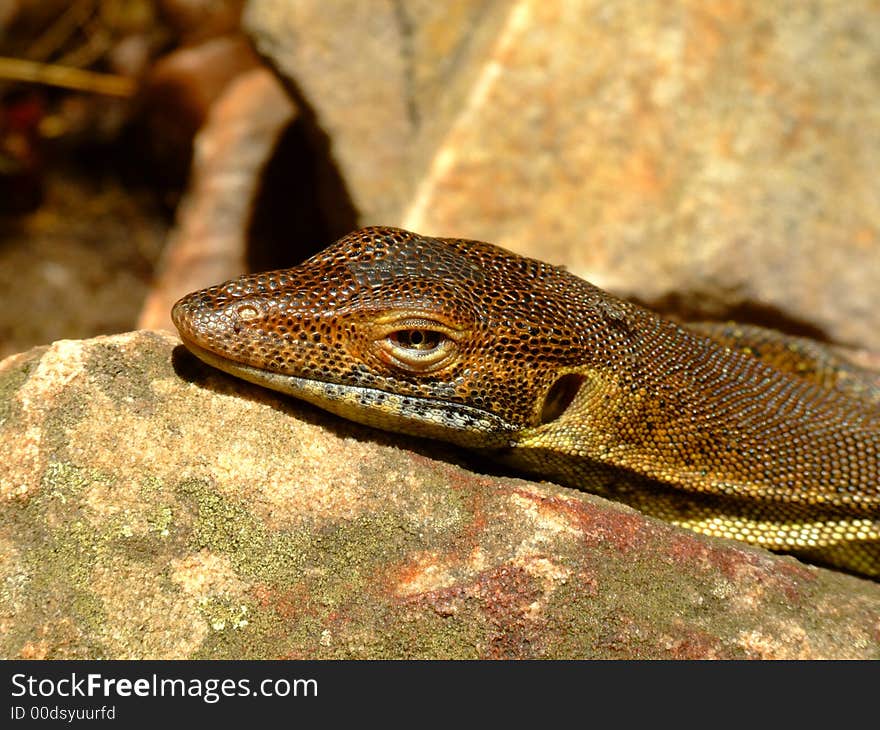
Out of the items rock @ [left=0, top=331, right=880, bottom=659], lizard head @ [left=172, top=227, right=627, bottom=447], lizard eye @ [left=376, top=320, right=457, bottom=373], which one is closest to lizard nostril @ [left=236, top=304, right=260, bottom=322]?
lizard head @ [left=172, top=227, right=627, bottom=447]

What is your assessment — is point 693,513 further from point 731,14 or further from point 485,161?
point 731,14

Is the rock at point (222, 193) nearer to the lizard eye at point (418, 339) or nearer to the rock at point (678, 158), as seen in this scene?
the rock at point (678, 158)

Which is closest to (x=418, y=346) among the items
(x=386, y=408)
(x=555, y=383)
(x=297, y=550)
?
(x=386, y=408)

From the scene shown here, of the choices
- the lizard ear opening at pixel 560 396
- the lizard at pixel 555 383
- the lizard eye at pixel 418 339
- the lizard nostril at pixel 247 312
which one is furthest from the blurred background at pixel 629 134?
the lizard nostril at pixel 247 312

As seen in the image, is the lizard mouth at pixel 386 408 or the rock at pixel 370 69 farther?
the rock at pixel 370 69

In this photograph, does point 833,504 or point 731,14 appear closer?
point 833,504

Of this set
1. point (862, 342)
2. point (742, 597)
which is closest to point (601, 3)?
point (862, 342)

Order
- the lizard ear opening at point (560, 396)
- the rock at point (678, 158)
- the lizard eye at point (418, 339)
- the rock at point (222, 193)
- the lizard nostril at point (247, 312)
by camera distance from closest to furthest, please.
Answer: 1. the lizard nostril at point (247, 312)
2. the lizard eye at point (418, 339)
3. the lizard ear opening at point (560, 396)
4. the rock at point (678, 158)
5. the rock at point (222, 193)

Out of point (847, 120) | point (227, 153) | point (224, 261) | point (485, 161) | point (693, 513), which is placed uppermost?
point (847, 120)
